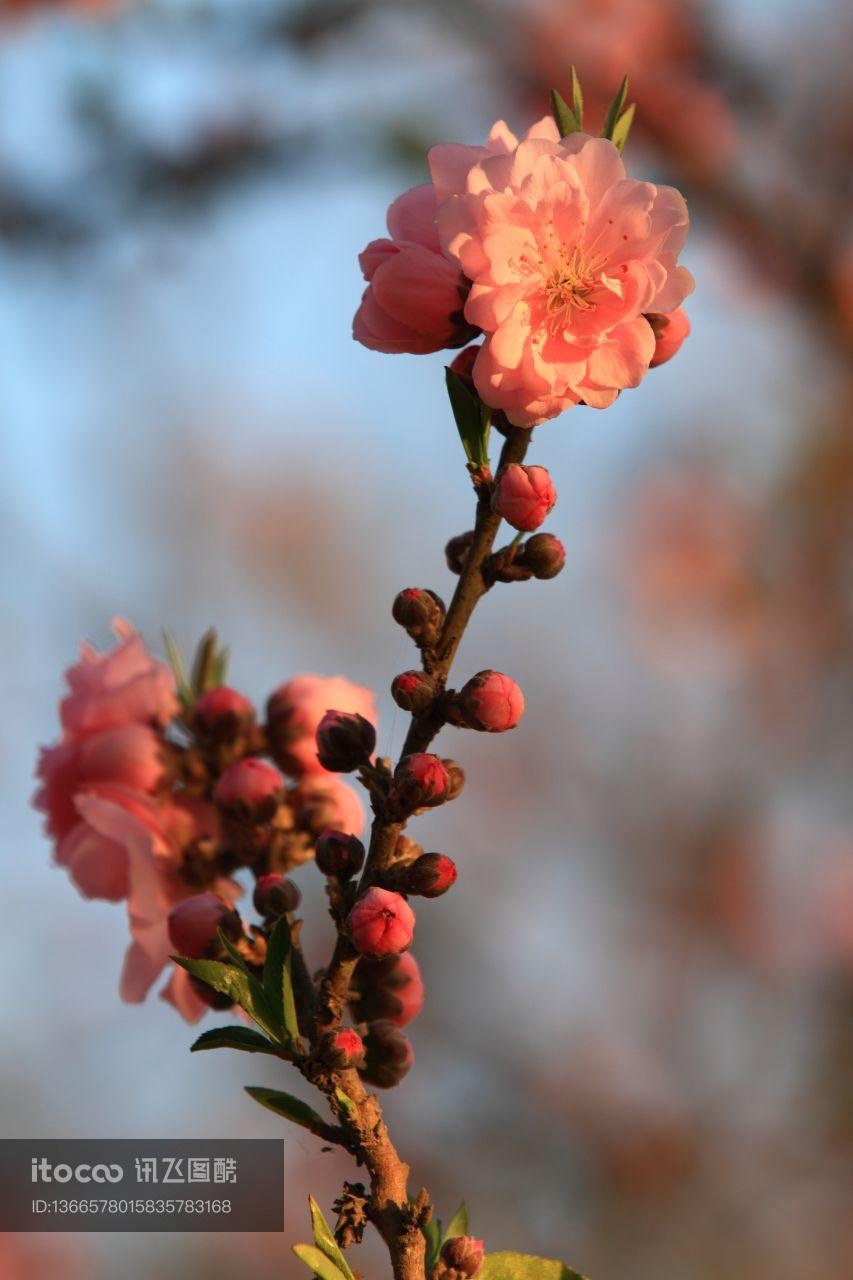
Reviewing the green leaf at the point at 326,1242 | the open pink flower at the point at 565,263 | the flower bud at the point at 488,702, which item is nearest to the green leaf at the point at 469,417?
the open pink flower at the point at 565,263

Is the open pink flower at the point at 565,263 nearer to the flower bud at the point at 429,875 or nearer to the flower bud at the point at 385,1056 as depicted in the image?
the flower bud at the point at 429,875

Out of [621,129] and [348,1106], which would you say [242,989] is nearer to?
[348,1106]

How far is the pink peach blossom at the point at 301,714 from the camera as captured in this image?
1004mm

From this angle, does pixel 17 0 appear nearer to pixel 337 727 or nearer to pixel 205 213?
pixel 205 213

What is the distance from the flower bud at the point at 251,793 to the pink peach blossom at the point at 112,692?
0.15 m

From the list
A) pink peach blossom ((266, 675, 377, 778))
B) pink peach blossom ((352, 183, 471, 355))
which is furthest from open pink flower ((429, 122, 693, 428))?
pink peach blossom ((266, 675, 377, 778))

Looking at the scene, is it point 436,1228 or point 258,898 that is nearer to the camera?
point 436,1228

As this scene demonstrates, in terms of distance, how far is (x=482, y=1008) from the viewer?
13.8ft

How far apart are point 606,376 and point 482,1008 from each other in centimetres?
378

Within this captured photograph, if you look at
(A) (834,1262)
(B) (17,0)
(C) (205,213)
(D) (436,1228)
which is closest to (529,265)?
(D) (436,1228)

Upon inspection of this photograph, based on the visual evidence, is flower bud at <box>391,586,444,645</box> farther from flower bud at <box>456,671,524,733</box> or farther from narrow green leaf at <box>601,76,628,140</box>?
narrow green leaf at <box>601,76,628,140</box>

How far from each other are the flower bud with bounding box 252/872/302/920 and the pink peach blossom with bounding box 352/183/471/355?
0.31 m

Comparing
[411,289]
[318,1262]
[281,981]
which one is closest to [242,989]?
[281,981]

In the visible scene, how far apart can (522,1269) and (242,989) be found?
0.18m
